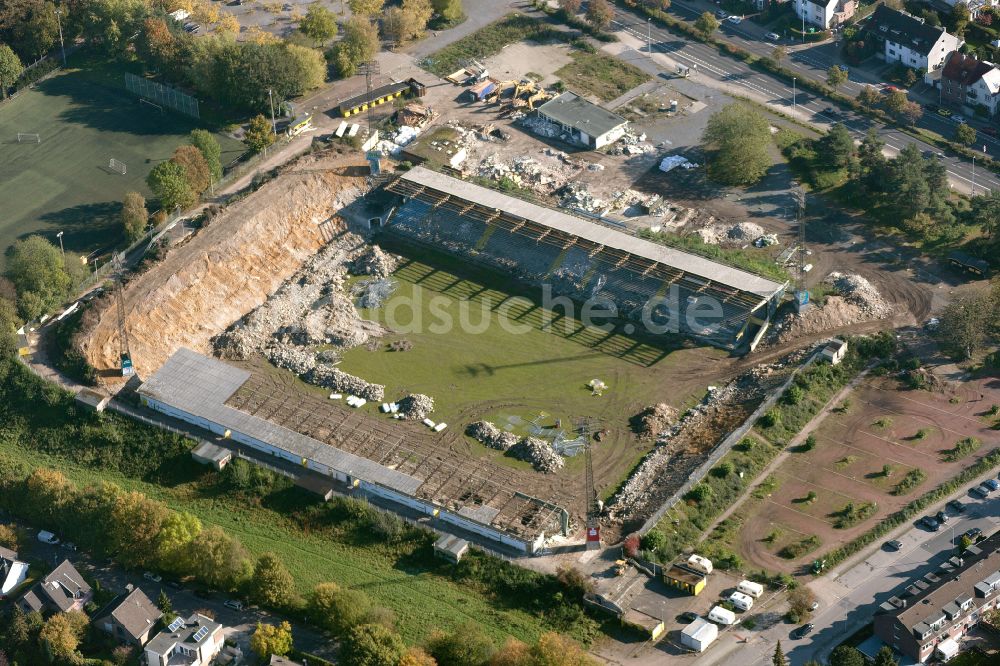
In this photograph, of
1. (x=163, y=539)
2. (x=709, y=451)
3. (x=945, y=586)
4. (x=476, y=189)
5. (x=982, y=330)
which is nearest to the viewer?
(x=945, y=586)

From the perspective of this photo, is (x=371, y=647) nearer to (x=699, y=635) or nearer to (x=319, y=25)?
(x=699, y=635)

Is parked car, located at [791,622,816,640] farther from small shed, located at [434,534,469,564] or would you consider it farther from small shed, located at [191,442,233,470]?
small shed, located at [191,442,233,470]

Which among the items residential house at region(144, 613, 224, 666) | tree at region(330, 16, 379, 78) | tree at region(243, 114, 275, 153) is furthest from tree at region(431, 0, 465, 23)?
residential house at region(144, 613, 224, 666)

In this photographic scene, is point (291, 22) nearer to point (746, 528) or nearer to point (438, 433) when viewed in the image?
point (438, 433)

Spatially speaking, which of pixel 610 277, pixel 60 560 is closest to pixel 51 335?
pixel 60 560

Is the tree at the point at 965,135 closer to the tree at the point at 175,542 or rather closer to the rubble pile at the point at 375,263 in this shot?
the rubble pile at the point at 375,263

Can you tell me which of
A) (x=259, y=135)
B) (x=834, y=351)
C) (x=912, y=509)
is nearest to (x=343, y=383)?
(x=259, y=135)

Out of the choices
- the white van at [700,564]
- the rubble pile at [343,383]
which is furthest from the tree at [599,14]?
the white van at [700,564]
